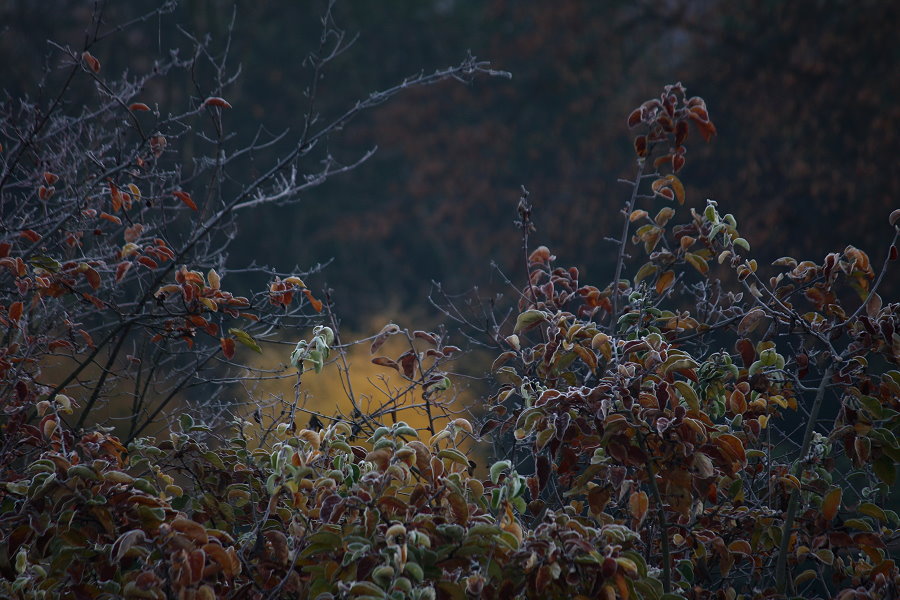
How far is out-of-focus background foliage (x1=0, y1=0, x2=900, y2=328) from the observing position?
4.89 meters

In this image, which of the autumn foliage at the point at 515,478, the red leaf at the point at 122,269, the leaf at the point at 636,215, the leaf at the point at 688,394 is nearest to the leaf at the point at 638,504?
the autumn foliage at the point at 515,478

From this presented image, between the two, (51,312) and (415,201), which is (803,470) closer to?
(51,312)

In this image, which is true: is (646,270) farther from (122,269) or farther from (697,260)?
(122,269)

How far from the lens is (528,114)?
636 centimetres

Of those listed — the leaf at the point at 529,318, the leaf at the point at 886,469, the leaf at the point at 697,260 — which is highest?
the leaf at the point at 697,260

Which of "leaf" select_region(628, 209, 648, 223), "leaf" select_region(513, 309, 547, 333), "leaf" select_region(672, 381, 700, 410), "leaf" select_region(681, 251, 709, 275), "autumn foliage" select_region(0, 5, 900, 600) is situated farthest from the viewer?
"leaf" select_region(628, 209, 648, 223)

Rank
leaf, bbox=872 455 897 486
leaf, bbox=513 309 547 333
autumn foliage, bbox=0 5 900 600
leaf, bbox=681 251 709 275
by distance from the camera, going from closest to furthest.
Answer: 1. autumn foliage, bbox=0 5 900 600
2. leaf, bbox=872 455 897 486
3. leaf, bbox=513 309 547 333
4. leaf, bbox=681 251 709 275

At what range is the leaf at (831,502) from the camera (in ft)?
4.58

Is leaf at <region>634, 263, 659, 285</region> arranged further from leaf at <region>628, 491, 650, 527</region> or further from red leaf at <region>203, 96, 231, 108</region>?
red leaf at <region>203, 96, 231, 108</region>

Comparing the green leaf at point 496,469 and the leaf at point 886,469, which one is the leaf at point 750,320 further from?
the green leaf at point 496,469

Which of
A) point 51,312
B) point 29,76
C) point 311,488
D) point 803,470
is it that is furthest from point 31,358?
point 29,76

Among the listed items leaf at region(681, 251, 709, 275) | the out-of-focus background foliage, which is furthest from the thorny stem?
the out-of-focus background foliage

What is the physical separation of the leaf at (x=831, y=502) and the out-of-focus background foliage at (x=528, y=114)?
377 cm

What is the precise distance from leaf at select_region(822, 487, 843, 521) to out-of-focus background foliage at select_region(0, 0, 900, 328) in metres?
3.77
